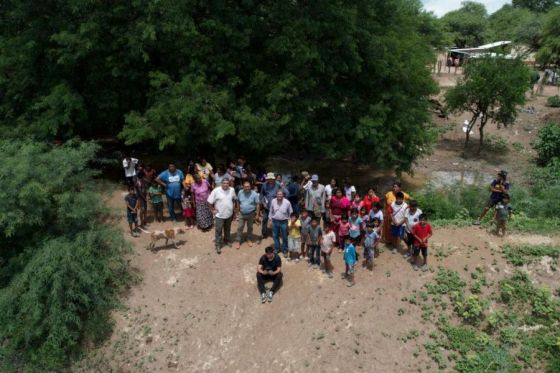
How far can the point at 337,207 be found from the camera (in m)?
9.85

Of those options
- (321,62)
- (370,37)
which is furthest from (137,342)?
(370,37)

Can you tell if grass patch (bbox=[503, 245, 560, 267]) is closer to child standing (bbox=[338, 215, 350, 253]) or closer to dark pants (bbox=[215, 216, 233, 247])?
child standing (bbox=[338, 215, 350, 253])

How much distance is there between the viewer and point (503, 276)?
30.0 feet

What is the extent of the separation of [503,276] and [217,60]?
8932 mm

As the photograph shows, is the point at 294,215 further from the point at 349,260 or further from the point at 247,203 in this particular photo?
the point at 349,260

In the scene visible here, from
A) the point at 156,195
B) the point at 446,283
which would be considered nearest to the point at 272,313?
the point at 446,283

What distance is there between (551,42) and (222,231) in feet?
116

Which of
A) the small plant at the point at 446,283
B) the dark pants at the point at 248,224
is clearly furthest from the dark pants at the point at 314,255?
the small plant at the point at 446,283

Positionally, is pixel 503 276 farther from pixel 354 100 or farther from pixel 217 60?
pixel 217 60

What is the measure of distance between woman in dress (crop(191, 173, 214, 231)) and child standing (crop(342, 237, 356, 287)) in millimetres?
3640

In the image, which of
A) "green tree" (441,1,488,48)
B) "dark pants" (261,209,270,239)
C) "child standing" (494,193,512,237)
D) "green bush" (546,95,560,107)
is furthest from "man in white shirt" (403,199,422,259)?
"green tree" (441,1,488,48)

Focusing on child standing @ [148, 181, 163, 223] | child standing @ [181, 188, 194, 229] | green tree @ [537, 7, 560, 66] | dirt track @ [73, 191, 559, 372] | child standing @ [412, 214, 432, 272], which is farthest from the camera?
green tree @ [537, 7, 560, 66]

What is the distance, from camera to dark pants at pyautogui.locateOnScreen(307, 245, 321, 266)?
31.2 ft

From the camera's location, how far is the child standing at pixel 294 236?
30.9 ft
